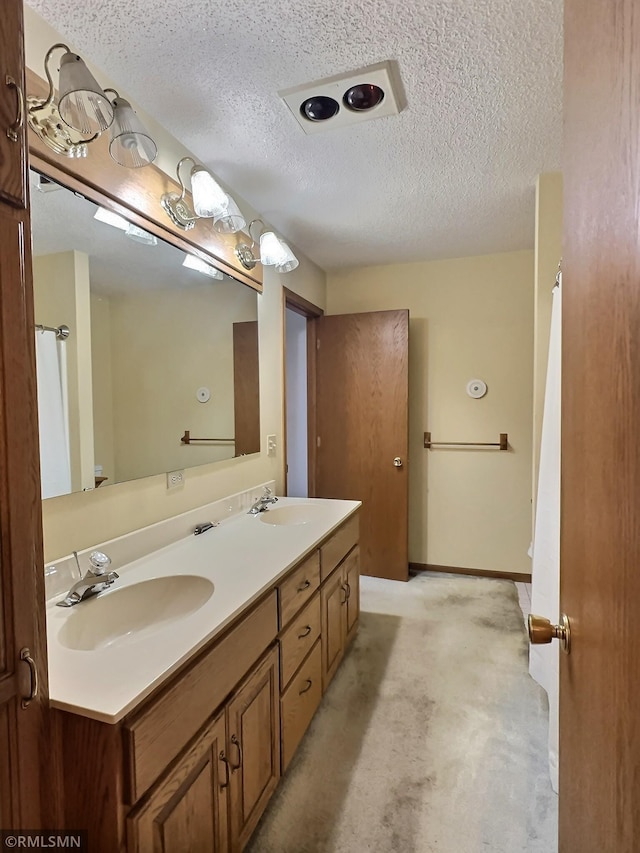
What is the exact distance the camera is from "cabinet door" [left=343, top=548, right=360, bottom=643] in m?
→ 2.19

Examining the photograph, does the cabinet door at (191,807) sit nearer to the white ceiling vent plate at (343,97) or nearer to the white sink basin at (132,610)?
the white sink basin at (132,610)

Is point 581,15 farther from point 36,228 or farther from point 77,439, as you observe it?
point 77,439

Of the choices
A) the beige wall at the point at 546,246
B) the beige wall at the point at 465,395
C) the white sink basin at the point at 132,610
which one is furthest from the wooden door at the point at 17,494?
the beige wall at the point at 465,395

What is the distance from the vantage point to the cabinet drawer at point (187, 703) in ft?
2.59

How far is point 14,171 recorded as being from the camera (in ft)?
2.22

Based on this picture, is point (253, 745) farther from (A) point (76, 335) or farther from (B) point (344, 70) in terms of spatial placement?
(B) point (344, 70)

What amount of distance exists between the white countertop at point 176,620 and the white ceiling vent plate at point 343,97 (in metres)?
1.61

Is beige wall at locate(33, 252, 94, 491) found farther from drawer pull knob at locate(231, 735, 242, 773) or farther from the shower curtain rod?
drawer pull knob at locate(231, 735, 242, 773)

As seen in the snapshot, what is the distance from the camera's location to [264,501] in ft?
7.40

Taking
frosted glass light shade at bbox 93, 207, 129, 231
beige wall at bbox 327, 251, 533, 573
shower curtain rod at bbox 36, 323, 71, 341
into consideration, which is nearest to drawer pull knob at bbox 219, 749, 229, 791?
shower curtain rod at bbox 36, 323, 71, 341

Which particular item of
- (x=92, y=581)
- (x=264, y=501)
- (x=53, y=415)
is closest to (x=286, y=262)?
(x=264, y=501)

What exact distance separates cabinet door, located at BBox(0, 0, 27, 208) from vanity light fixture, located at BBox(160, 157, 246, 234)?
982 mm

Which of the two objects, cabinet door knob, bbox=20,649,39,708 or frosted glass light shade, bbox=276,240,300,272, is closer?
cabinet door knob, bbox=20,649,39,708

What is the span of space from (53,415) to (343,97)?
1.45 meters
